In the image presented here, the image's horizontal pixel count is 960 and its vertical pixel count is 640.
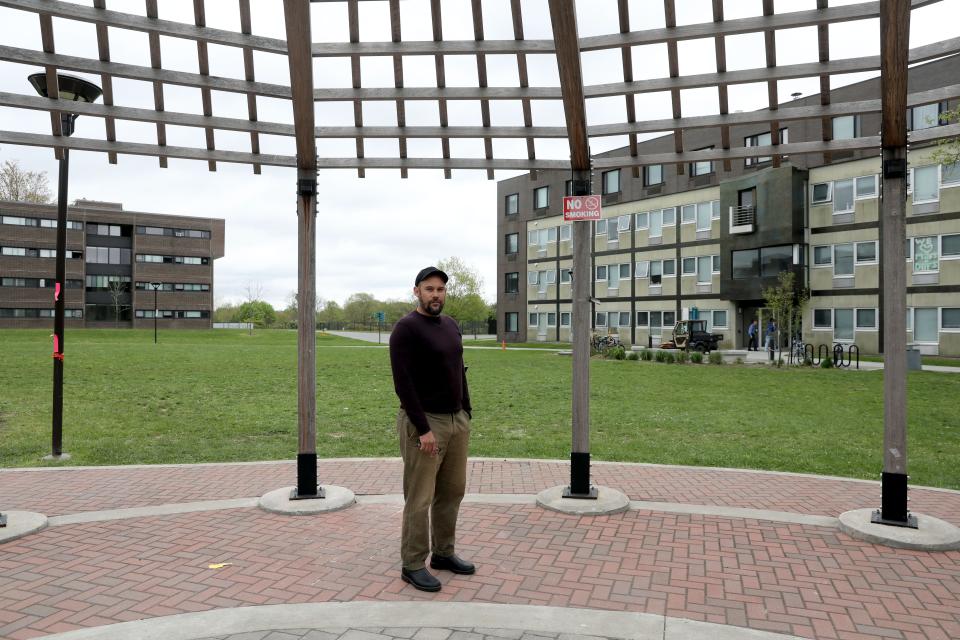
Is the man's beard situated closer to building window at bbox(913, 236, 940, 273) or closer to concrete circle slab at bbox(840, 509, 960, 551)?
concrete circle slab at bbox(840, 509, 960, 551)

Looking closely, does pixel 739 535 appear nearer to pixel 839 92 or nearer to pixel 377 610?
pixel 377 610

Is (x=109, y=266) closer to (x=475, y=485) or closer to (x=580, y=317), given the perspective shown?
(x=475, y=485)

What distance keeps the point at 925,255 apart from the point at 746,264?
902 centimetres

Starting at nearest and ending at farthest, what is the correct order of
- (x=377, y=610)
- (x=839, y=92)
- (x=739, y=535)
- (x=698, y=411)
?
(x=377, y=610), (x=739, y=535), (x=698, y=411), (x=839, y=92)

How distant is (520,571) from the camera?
4.50m

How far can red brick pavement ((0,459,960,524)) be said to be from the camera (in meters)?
6.25

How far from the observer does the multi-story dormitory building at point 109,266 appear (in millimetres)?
65750

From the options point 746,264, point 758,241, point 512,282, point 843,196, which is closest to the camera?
point 843,196

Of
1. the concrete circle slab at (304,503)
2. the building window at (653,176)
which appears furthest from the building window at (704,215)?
the concrete circle slab at (304,503)

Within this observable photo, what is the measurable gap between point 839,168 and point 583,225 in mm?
33135

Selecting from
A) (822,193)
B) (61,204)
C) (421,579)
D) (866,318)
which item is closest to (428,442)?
(421,579)

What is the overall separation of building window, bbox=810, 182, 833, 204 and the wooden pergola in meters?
31.9

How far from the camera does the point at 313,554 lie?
15.8ft

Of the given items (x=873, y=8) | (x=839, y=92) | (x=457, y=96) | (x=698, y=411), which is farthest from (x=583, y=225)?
(x=839, y=92)
